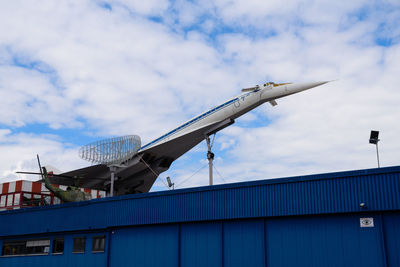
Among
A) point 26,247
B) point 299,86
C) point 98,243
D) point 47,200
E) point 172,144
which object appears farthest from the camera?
point 172,144

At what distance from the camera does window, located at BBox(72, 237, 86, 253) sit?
27.1 meters

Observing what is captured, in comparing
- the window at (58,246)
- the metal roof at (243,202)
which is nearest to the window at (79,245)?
the metal roof at (243,202)

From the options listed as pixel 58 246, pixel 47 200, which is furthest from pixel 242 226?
pixel 47 200

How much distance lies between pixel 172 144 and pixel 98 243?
14925 millimetres

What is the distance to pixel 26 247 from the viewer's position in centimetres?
3072

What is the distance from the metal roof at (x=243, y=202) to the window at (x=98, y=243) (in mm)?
813

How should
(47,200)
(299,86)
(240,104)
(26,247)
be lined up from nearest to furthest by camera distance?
(26,247), (299,86), (240,104), (47,200)

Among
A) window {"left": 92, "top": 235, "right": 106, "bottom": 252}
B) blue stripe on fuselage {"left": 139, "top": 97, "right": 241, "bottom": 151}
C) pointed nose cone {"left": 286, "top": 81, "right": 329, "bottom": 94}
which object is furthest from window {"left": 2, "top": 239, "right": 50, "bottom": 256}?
pointed nose cone {"left": 286, "top": 81, "right": 329, "bottom": 94}

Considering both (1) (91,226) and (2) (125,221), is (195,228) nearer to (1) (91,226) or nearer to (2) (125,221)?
(2) (125,221)

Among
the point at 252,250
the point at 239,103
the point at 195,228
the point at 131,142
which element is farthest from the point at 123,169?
the point at 252,250

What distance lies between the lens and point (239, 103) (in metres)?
34.3

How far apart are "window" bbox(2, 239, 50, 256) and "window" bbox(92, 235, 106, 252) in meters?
4.67

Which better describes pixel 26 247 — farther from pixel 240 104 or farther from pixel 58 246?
pixel 240 104

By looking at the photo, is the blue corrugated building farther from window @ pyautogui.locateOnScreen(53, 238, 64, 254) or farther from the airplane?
the airplane
